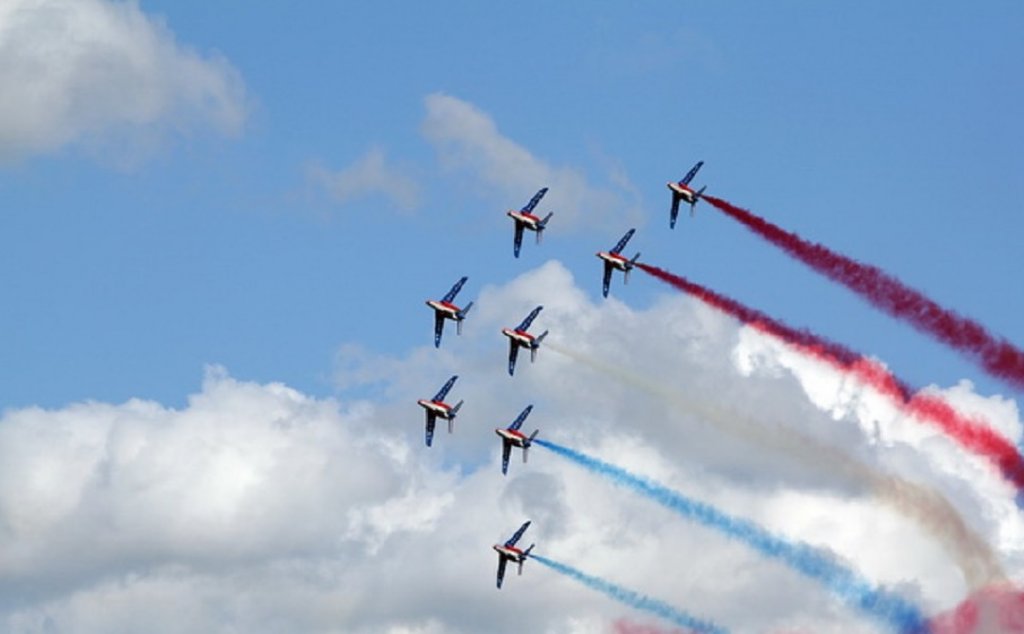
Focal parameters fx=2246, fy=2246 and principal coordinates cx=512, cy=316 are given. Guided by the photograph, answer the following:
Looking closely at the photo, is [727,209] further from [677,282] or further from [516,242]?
[516,242]

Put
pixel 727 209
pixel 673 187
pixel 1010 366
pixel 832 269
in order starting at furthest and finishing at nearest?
pixel 673 187, pixel 727 209, pixel 832 269, pixel 1010 366

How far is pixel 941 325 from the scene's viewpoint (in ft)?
454

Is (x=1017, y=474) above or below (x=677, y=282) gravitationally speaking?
below

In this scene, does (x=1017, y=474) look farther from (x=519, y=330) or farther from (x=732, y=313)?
(x=519, y=330)

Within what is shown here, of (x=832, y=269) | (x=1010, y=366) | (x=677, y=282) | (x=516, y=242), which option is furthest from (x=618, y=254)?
(x=1010, y=366)

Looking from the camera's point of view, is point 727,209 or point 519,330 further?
point 519,330

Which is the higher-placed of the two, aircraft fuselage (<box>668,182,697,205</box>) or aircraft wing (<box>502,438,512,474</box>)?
aircraft fuselage (<box>668,182,697,205</box>)

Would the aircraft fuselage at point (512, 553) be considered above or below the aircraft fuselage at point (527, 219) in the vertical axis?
below

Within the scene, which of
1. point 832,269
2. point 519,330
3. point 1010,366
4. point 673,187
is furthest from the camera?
point 519,330

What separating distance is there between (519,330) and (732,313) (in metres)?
32.8

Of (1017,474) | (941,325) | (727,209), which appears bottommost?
(1017,474)

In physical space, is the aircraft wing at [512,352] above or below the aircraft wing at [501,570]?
above

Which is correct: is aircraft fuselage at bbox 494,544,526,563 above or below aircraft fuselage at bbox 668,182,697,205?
below

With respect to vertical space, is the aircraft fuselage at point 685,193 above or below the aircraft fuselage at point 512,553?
above
